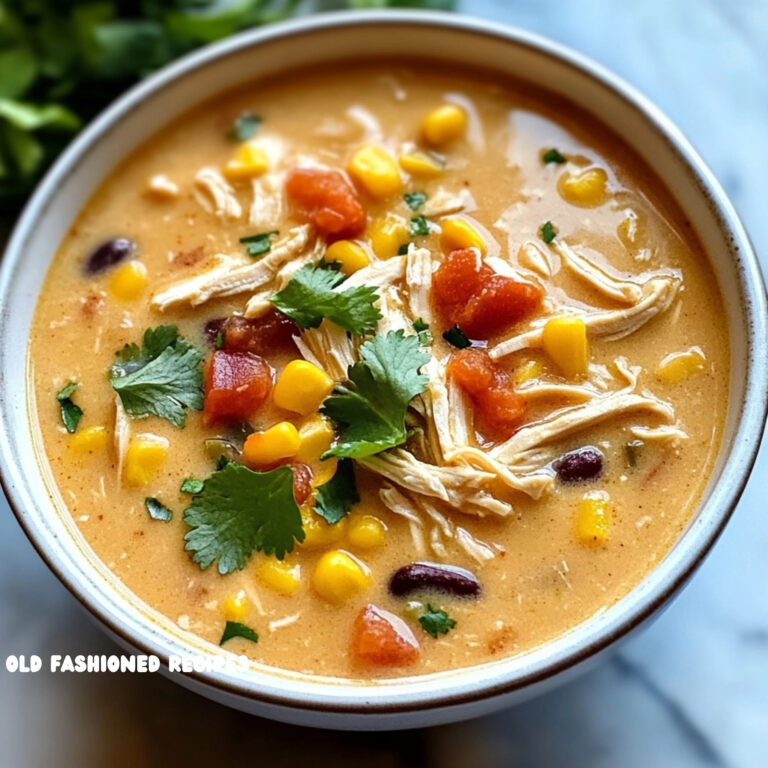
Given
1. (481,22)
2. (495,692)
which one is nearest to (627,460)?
(495,692)

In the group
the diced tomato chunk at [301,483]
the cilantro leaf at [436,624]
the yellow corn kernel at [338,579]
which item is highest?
the diced tomato chunk at [301,483]

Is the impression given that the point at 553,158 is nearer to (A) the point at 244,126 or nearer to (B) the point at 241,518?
(A) the point at 244,126

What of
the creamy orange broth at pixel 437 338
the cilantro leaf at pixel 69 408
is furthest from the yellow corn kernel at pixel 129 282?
the cilantro leaf at pixel 69 408

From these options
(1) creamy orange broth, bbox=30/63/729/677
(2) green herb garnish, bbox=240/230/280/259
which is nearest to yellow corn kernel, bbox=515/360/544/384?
(1) creamy orange broth, bbox=30/63/729/677

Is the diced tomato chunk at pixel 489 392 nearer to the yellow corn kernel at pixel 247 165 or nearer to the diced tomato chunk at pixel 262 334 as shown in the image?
the diced tomato chunk at pixel 262 334

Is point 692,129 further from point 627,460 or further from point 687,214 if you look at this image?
point 627,460

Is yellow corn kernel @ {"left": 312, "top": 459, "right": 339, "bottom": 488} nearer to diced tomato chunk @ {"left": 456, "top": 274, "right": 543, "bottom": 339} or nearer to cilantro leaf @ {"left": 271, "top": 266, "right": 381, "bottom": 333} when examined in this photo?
cilantro leaf @ {"left": 271, "top": 266, "right": 381, "bottom": 333}

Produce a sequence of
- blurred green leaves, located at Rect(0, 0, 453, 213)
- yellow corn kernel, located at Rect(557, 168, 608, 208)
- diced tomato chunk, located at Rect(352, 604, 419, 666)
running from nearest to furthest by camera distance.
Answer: diced tomato chunk, located at Rect(352, 604, 419, 666)
yellow corn kernel, located at Rect(557, 168, 608, 208)
blurred green leaves, located at Rect(0, 0, 453, 213)
